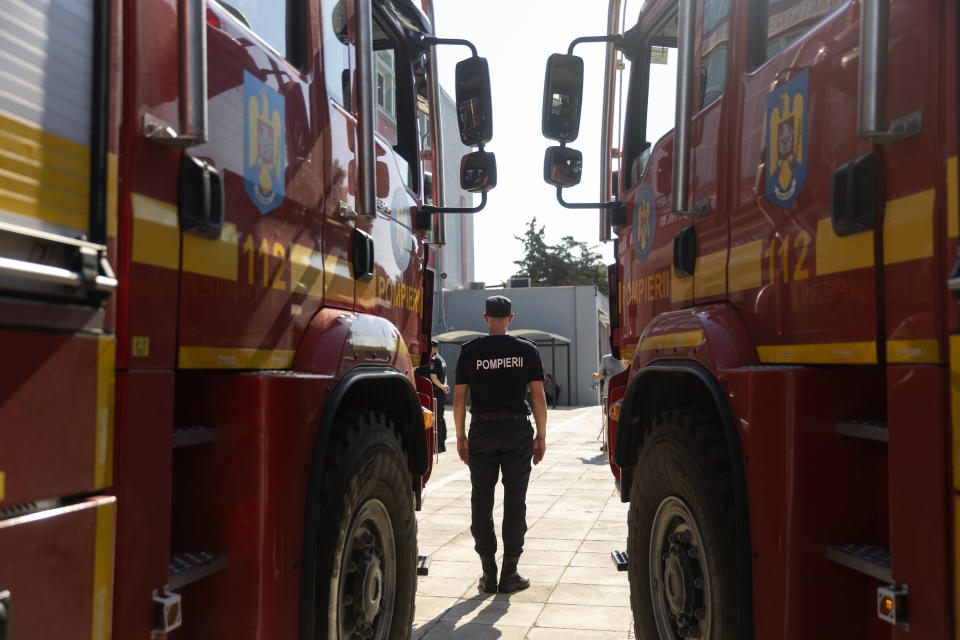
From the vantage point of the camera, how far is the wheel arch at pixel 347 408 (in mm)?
2689

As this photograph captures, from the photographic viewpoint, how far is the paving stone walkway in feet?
15.5

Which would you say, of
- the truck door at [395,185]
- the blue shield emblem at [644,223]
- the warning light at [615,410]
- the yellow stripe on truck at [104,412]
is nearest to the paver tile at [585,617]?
the warning light at [615,410]

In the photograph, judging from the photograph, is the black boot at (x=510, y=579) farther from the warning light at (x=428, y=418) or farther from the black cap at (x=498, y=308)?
the black cap at (x=498, y=308)

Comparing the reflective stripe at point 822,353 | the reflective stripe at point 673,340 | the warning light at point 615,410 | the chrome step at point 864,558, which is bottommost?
the chrome step at point 864,558

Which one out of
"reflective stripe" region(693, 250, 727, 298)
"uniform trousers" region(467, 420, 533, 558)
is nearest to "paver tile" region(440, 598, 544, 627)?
"uniform trousers" region(467, 420, 533, 558)

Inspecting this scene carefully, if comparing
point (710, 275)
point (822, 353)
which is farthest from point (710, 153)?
point (822, 353)

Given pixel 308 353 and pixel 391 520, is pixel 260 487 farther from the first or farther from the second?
pixel 391 520

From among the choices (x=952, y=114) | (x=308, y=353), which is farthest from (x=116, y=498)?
(x=952, y=114)

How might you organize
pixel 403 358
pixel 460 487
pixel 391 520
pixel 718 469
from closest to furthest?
pixel 718 469 → pixel 391 520 → pixel 403 358 → pixel 460 487

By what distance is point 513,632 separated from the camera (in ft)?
15.2

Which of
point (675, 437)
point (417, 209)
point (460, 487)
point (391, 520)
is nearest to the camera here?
point (675, 437)

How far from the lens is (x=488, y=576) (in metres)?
5.46

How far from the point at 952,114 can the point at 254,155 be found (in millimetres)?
1870

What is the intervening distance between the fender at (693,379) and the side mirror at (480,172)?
4.84ft
